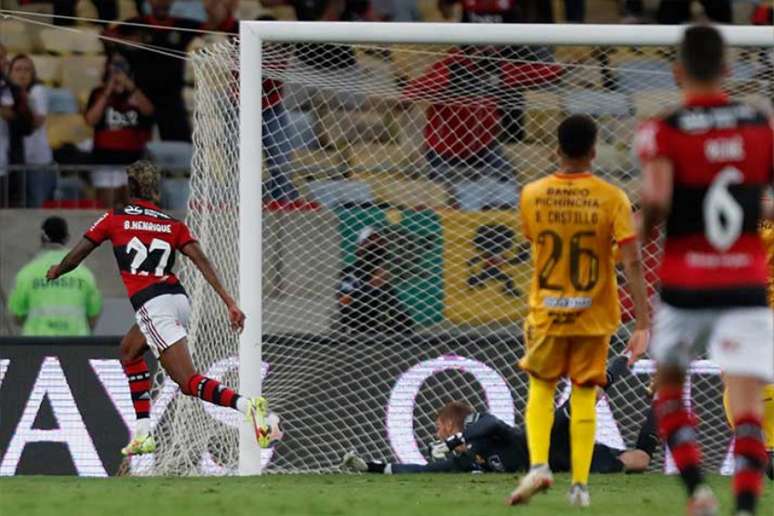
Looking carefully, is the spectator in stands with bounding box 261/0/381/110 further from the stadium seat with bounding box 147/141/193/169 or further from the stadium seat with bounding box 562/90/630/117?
the stadium seat with bounding box 147/141/193/169

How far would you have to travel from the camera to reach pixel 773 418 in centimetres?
1002

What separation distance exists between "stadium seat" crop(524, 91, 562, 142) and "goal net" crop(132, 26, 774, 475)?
0.06ft

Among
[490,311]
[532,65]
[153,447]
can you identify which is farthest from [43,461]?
[532,65]

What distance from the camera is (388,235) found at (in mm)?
12586

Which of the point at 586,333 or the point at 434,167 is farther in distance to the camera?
the point at 434,167

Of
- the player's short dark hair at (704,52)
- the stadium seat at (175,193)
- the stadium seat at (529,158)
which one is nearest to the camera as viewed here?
the player's short dark hair at (704,52)

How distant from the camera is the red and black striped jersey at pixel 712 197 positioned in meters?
6.19

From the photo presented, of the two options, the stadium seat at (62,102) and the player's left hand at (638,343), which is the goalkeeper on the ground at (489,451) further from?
the stadium seat at (62,102)

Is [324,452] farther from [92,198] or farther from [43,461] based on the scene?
[92,198]

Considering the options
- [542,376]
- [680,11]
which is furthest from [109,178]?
[542,376]

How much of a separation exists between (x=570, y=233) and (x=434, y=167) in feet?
17.5

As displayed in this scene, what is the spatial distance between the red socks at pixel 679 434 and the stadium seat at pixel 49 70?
10921 millimetres

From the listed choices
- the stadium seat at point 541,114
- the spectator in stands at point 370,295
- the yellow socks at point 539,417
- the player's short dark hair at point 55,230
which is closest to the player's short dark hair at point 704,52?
the yellow socks at point 539,417

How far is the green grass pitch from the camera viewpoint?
7.94 meters
